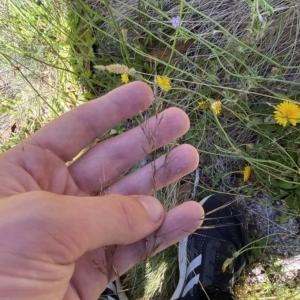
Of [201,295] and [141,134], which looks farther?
[201,295]

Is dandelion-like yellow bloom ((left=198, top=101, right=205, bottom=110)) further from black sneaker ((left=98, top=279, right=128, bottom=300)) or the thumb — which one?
black sneaker ((left=98, top=279, right=128, bottom=300))

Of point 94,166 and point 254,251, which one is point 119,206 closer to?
point 94,166

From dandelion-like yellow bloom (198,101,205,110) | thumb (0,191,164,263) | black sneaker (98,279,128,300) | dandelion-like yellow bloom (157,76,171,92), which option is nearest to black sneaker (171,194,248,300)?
black sneaker (98,279,128,300)

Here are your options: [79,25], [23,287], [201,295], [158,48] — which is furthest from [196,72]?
[23,287]

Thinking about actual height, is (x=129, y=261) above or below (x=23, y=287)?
below

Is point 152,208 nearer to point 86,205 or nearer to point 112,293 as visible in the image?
point 86,205

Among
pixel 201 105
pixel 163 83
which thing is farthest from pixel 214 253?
pixel 163 83

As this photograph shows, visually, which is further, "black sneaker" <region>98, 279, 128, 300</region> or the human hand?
"black sneaker" <region>98, 279, 128, 300</region>
